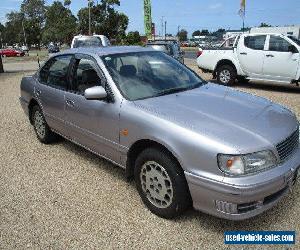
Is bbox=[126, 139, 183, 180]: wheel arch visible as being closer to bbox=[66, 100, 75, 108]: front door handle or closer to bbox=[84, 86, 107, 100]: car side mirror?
bbox=[84, 86, 107, 100]: car side mirror

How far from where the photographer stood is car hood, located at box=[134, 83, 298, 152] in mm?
3102

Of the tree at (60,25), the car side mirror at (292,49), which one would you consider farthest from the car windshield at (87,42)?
the tree at (60,25)

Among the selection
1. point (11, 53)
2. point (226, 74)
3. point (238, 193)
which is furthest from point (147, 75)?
point (11, 53)

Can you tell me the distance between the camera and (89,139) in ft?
14.6

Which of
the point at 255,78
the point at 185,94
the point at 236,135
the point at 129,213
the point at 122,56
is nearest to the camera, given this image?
the point at 236,135

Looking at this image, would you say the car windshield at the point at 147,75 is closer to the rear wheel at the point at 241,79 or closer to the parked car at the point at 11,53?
the rear wheel at the point at 241,79

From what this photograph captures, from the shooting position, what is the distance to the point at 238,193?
290cm

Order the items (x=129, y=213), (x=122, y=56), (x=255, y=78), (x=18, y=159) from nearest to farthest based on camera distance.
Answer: (x=129, y=213) → (x=122, y=56) → (x=18, y=159) → (x=255, y=78)

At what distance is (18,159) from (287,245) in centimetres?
396

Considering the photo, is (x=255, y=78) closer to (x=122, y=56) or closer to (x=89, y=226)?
(x=122, y=56)

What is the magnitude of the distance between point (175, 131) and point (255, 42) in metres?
8.78

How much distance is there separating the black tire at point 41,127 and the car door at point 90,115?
1012 millimetres

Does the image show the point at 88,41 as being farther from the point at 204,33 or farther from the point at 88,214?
the point at 204,33

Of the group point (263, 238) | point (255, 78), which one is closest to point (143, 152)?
point (263, 238)
